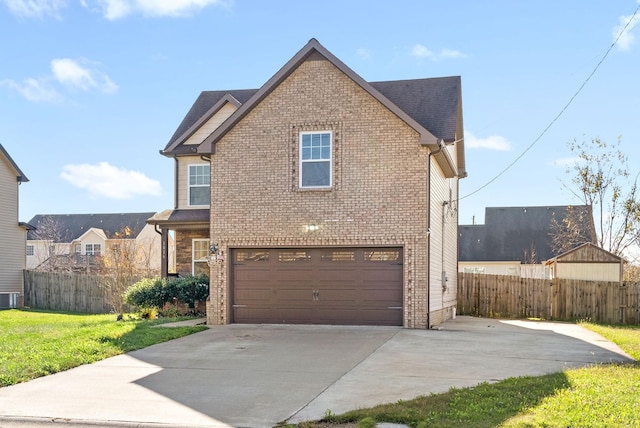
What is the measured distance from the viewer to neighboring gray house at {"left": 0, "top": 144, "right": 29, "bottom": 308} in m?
32.2

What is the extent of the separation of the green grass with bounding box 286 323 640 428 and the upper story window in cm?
1527

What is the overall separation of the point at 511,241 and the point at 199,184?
1110 inches

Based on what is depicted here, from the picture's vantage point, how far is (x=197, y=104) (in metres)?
27.0

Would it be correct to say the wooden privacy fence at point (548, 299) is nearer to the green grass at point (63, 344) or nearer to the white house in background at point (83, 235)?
the green grass at point (63, 344)

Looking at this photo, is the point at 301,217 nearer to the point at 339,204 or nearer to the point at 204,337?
the point at 339,204

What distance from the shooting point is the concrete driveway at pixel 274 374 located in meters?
8.94

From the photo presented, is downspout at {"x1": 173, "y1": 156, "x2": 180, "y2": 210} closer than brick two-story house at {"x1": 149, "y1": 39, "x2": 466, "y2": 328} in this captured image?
No

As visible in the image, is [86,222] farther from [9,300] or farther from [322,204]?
[322,204]

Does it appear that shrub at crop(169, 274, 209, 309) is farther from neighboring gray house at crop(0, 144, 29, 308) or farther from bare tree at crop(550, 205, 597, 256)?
bare tree at crop(550, 205, 597, 256)

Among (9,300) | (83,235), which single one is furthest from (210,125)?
(83,235)

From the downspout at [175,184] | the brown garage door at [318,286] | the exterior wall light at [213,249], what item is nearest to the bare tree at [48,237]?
the downspout at [175,184]

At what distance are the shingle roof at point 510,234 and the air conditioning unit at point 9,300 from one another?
2719 centimetres

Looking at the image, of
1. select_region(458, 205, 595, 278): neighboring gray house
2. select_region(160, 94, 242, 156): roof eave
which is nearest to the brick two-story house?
select_region(160, 94, 242, 156): roof eave

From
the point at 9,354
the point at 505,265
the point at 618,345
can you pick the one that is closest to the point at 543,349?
the point at 618,345
